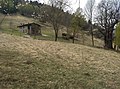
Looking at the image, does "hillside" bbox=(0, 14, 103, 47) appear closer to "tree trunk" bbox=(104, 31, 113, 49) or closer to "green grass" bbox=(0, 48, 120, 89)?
"tree trunk" bbox=(104, 31, 113, 49)

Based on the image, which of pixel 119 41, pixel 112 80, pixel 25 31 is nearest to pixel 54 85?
pixel 112 80

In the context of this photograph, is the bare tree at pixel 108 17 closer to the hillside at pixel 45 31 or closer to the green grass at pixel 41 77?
the hillside at pixel 45 31

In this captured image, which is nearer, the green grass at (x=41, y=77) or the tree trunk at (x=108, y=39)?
the green grass at (x=41, y=77)

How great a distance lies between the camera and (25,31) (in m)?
69.2

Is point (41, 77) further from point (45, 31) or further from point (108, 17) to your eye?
point (45, 31)

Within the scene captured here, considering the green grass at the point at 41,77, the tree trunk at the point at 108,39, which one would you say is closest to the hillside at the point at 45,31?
the tree trunk at the point at 108,39

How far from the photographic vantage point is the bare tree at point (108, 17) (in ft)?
167

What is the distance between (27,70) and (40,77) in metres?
0.97

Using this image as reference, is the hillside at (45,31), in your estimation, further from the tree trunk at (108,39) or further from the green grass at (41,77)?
the green grass at (41,77)

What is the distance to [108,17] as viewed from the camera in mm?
51469

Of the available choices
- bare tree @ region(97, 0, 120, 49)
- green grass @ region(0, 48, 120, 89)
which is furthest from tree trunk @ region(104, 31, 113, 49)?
green grass @ region(0, 48, 120, 89)

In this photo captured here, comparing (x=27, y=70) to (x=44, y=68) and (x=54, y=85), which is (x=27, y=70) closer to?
(x=44, y=68)

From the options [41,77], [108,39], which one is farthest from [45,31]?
[41,77]

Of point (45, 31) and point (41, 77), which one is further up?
point (45, 31)
